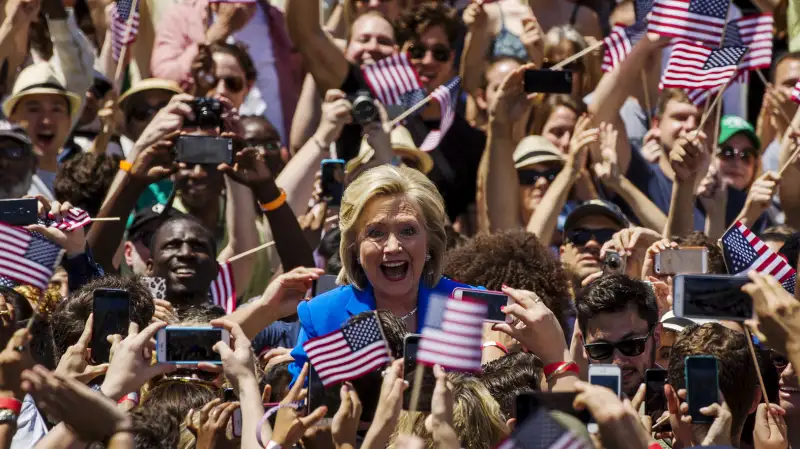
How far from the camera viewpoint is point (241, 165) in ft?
24.1

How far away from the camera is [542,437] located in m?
3.74

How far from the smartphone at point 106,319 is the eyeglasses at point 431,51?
15.3 ft

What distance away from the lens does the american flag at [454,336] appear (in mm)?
4398

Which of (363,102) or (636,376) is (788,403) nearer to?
(636,376)

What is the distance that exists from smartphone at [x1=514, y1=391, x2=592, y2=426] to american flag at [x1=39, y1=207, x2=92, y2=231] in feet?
11.0

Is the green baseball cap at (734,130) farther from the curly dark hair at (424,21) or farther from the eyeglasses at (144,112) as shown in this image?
the eyeglasses at (144,112)

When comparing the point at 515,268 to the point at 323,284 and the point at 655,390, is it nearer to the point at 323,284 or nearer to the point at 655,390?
the point at 323,284

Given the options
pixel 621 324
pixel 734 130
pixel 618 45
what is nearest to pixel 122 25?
pixel 618 45

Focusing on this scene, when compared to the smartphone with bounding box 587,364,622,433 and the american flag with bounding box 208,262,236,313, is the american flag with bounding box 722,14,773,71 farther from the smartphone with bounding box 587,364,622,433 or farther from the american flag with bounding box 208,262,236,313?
the smartphone with bounding box 587,364,622,433

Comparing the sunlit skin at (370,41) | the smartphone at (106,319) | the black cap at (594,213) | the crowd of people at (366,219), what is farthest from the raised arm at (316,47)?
the smartphone at (106,319)

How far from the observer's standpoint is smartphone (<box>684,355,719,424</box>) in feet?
14.5

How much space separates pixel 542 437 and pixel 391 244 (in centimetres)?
207

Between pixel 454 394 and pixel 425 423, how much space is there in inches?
13.9

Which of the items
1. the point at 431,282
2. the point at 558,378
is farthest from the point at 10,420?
the point at 431,282
